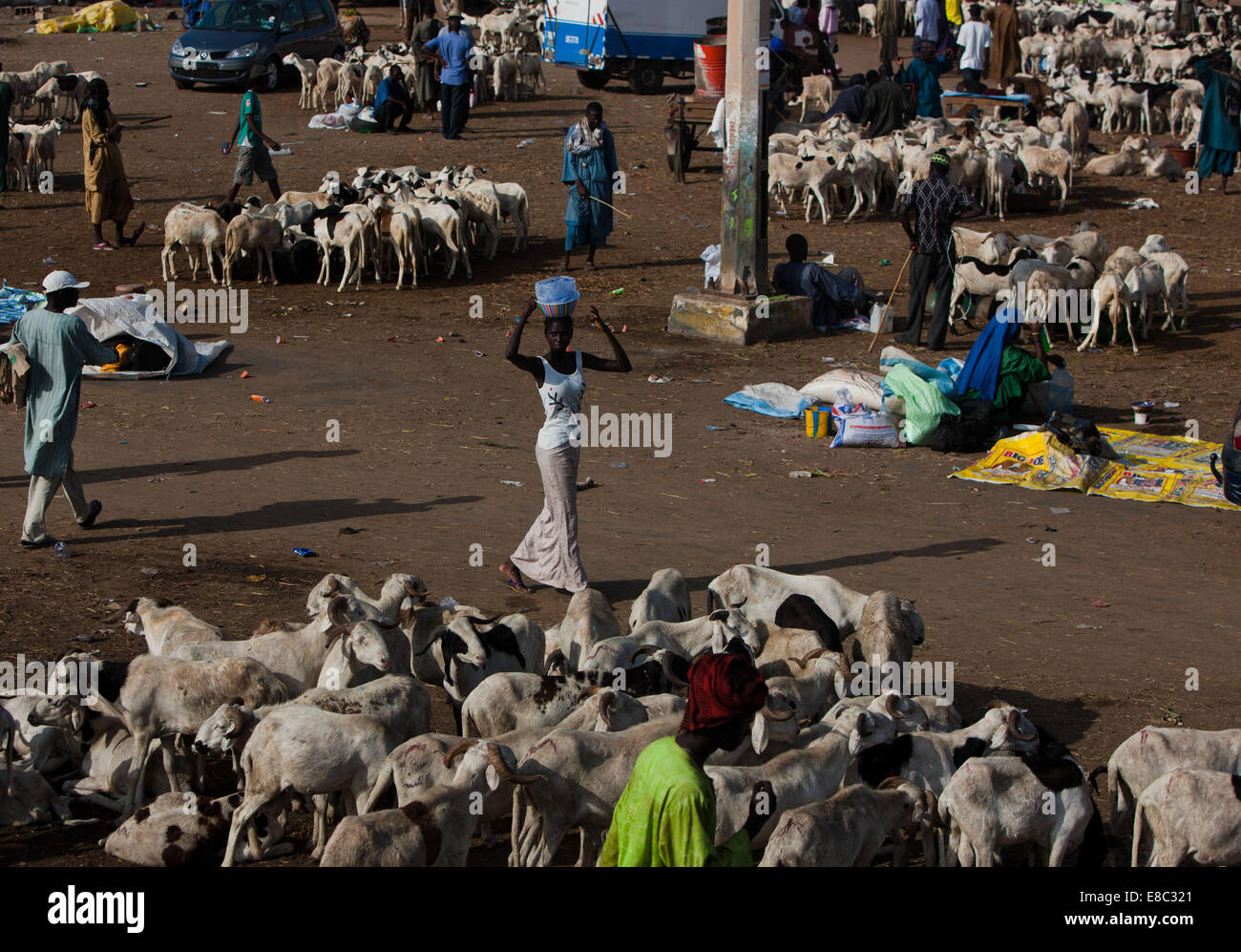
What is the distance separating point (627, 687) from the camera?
6.23 metres

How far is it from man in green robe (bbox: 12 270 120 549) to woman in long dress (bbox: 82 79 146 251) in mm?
7900

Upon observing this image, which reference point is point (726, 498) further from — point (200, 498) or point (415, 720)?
point (415, 720)

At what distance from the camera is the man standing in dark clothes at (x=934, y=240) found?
1309 centimetres

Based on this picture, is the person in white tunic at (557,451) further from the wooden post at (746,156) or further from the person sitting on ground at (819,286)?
the person sitting on ground at (819,286)

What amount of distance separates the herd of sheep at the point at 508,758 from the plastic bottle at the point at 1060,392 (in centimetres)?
570

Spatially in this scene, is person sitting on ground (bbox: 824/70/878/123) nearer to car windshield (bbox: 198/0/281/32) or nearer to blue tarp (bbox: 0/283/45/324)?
car windshield (bbox: 198/0/281/32)

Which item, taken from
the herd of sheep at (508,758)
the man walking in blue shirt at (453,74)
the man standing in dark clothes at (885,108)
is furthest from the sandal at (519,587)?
the man standing in dark clothes at (885,108)

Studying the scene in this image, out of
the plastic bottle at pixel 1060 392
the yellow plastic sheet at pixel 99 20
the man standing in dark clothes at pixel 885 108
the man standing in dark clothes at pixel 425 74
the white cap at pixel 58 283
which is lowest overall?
the plastic bottle at pixel 1060 392

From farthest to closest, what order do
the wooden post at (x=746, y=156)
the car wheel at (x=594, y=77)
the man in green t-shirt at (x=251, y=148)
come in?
the car wheel at (x=594, y=77), the man in green t-shirt at (x=251, y=148), the wooden post at (x=746, y=156)

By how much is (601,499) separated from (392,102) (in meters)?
15.9

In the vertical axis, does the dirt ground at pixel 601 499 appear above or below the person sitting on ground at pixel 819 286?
below

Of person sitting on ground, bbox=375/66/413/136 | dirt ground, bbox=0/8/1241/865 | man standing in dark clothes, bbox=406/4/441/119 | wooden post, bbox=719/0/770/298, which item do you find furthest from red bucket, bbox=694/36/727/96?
wooden post, bbox=719/0/770/298

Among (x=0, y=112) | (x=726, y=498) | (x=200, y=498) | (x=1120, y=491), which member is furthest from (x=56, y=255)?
(x=1120, y=491)

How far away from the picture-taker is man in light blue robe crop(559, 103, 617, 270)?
15.6 metres
